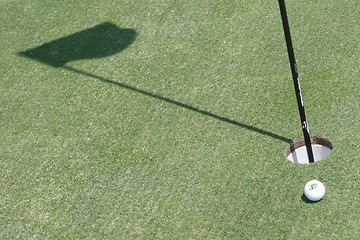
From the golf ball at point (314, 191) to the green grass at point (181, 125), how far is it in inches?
4.6

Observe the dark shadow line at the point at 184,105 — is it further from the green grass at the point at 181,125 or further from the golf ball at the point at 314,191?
the golf ball at the point at 314,191

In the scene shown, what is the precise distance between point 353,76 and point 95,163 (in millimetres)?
3709

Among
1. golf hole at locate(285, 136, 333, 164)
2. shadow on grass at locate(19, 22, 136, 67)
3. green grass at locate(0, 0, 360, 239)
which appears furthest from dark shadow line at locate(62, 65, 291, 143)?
shadow on grass at locate(19, 22, 136, 67)

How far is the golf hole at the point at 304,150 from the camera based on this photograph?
28.5 feet

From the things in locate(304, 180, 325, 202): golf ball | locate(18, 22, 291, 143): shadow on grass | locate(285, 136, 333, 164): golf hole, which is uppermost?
locate(304, 180, 325, 202): golf ball

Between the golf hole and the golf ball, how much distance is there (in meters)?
0.82

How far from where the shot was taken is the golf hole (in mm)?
8695

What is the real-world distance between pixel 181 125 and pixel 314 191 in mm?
2270

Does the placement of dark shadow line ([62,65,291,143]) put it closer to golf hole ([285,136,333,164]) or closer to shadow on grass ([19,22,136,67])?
golf hole ([285,136,333,164])

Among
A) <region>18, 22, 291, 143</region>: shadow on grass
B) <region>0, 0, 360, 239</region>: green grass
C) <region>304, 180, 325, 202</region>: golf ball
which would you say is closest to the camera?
<region>304, 180, 325, 202</region>: golf ball

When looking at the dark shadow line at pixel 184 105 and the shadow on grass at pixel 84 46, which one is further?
the shadow on grass at pixel 84 46

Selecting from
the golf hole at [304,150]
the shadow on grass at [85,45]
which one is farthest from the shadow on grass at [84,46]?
the golf hole at [304,150]

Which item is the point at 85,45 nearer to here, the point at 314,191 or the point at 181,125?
the point at 181,125

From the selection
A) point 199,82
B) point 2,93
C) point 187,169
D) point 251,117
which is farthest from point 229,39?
point 2,93
